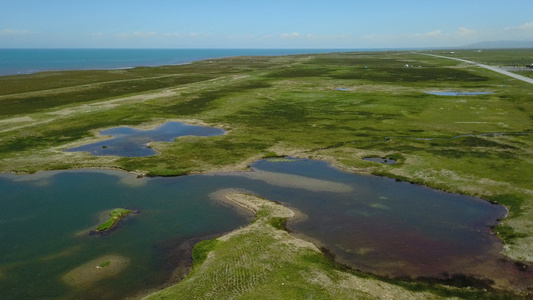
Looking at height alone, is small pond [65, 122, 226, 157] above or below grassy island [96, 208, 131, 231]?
above

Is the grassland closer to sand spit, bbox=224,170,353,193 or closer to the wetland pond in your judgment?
the wetland pond

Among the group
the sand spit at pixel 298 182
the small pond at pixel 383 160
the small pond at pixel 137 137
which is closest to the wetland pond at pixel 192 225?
the sand spit at pixel 298 182

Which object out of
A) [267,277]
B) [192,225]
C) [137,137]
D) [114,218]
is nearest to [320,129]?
[137,137]

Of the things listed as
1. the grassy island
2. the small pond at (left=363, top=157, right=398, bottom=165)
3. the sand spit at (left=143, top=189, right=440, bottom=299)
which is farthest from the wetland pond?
the small pond at (left=363, top=157, right=398, bottom=165)

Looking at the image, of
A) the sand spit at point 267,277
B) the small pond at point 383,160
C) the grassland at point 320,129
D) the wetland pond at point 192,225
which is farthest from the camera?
the small pond at point 383,160

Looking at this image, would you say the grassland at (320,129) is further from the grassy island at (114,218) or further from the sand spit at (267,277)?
the sand spit at (267,277)
